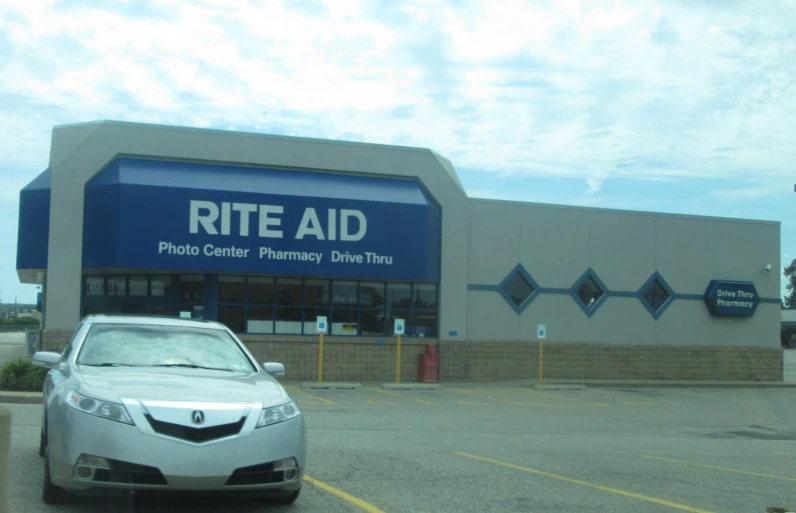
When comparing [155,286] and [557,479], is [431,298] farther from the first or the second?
[557,479]

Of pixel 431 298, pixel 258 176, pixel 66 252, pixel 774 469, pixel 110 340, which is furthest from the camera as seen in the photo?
pixel 431 298

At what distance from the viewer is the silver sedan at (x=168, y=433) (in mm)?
5992

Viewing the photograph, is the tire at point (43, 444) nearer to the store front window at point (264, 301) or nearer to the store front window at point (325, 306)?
the store front window at point (264, 301)

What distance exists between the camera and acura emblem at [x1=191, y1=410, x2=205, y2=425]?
610 cm

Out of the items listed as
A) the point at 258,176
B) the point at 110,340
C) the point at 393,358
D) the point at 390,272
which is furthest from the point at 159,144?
the point at 110,340

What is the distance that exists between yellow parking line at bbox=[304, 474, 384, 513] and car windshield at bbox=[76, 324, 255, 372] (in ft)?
4.43

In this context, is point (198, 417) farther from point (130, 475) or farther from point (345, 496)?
point (345, 496)

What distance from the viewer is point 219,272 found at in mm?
24297

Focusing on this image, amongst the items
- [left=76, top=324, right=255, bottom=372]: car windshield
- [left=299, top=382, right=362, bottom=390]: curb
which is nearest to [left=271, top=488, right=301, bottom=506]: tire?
[left=76, top=324, right=255, bottom=372]: car windshield

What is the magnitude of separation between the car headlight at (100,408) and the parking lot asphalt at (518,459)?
3.30ft

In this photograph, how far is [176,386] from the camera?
661cm

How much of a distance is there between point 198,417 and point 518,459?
579 centimetres

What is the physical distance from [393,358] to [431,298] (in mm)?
2269

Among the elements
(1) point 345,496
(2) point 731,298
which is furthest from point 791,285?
(1) point 345,496
